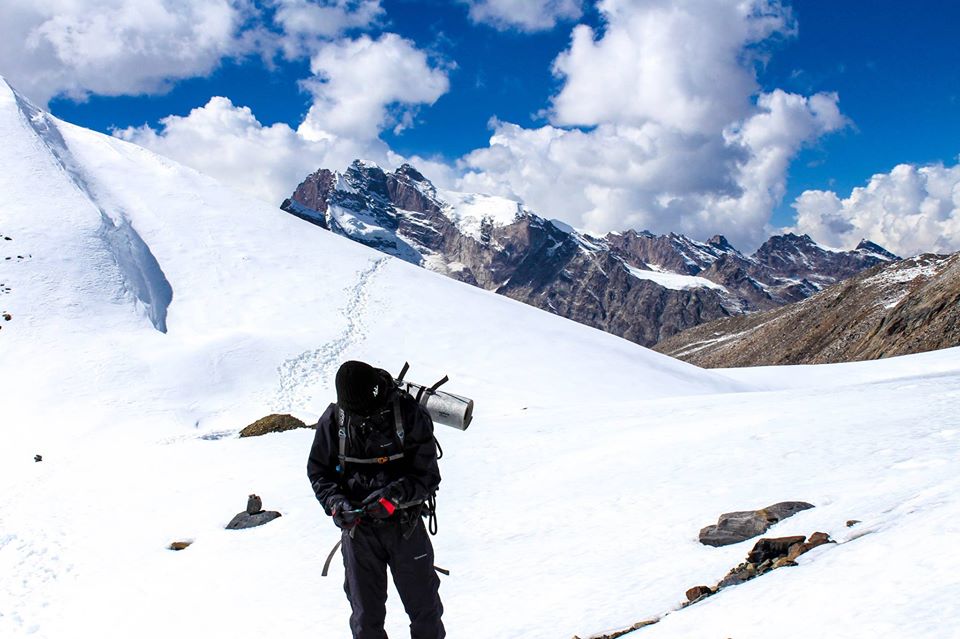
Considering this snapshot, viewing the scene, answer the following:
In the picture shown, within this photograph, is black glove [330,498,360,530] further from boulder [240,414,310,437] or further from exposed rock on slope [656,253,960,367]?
exposed rock on slope [656,253,960,367]

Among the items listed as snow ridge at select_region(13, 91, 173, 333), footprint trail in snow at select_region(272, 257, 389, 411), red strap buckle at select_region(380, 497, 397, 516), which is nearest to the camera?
red strap buckle at select_region(380, 497, 397, 516)

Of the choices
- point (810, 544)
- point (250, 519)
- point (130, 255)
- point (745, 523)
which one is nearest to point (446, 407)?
point (810, 544)

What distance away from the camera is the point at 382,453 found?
6012 millimetres

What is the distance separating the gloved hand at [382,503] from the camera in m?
5.80

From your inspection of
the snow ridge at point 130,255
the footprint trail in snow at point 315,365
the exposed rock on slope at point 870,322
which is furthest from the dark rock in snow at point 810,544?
the exposed rock on slope at point 870,322

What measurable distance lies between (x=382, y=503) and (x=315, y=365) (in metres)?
29.6

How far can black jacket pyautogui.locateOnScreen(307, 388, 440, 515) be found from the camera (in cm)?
597

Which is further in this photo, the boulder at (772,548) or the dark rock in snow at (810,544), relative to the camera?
A: the boulder at (772,548)

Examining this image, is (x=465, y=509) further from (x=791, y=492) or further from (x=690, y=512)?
(x=791, y=492)

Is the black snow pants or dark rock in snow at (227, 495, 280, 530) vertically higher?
the black snow pants

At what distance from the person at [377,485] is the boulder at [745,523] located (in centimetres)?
500

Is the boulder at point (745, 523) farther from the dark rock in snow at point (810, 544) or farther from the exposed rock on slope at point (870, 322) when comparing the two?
the exposed rock on slope at point (870, 322)

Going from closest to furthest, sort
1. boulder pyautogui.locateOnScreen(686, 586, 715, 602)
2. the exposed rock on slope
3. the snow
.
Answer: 1. boulder pyautogui.locateOnScreen(686, 586, 715, 602)
2. the snow
3. the exposed rock on slope

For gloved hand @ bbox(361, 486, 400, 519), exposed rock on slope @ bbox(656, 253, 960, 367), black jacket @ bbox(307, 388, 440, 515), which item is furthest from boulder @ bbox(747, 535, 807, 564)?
exposed rock on slope @ bbox(656, 253, 960, 367)
